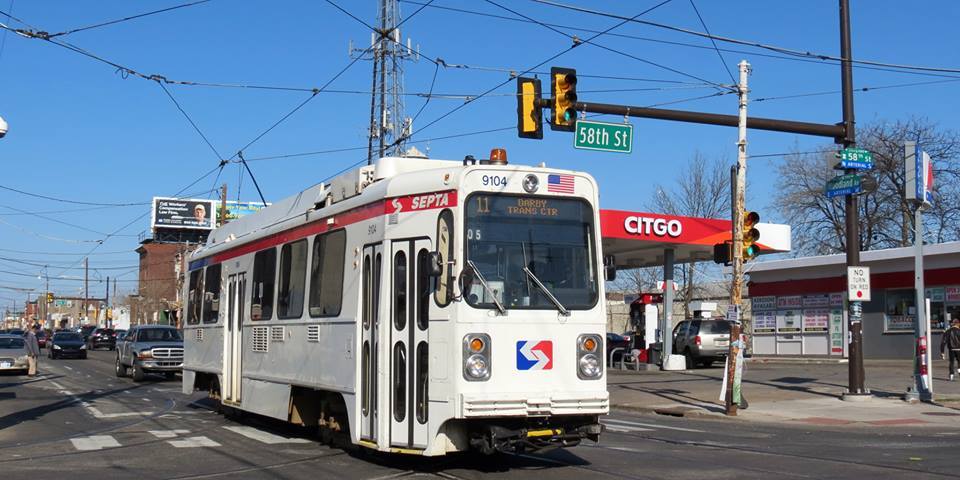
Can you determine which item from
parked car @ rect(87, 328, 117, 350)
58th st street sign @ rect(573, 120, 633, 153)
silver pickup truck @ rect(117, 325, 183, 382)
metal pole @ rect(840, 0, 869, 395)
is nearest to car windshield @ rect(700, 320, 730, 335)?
metal pole @ rect(840, 0, 869, 395)

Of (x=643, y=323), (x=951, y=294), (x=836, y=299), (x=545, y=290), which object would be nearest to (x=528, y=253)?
(x=545, y=290)

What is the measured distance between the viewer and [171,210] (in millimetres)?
111062

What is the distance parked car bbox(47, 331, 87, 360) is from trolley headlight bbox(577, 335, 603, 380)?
46.6 meters

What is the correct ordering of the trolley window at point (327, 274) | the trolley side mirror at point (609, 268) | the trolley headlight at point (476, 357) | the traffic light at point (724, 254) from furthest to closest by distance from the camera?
1. the traffic light at point (724, 254)
2. the trolley window at point (327, 274)
3. the trolley side mirror at point (609, 268)
4. the trolley headlight at point (476, 357)

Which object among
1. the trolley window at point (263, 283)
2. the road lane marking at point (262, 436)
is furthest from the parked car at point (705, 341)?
the trolley window at point (263, 283)

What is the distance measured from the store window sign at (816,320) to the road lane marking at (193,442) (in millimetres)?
30130

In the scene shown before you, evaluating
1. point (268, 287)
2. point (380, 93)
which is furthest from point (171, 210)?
point (268, 287)

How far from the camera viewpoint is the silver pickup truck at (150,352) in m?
29.4

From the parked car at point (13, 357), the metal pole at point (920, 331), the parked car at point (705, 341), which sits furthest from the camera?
the parked car at point (705, 341)

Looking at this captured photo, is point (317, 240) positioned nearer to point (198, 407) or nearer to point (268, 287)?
point (268, 287)

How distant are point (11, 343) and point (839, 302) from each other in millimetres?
31226

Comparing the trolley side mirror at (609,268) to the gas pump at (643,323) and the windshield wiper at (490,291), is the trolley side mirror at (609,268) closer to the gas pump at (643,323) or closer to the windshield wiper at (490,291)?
the windshield wiper at (490,291)

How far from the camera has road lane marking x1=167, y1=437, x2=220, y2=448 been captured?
44.1ft

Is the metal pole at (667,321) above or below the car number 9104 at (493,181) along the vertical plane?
below
